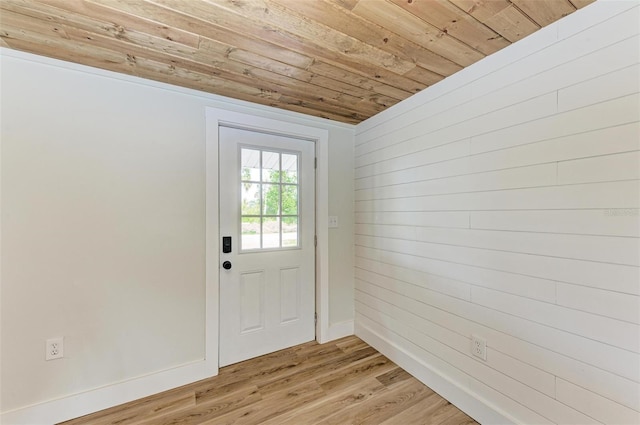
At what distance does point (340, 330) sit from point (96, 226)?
2.23 meters

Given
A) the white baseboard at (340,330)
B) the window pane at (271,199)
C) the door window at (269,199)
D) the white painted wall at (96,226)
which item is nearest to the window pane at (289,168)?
the door window at (269,199)

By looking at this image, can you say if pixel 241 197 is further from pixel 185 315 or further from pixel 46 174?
pixel 46 174

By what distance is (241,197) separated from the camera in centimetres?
223

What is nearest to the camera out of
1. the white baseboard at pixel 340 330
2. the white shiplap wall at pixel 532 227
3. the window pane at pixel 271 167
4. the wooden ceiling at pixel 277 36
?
the white shiplap wall at pixel 532 227

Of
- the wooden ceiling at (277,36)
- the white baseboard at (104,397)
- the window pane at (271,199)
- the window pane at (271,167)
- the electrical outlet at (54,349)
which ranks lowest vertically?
the white baseboard at (104,397)

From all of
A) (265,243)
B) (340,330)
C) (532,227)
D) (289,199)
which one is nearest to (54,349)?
(265,243)

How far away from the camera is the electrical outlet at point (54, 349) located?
1560 mm

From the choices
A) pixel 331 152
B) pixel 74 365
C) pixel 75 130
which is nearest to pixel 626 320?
pixel 331 152

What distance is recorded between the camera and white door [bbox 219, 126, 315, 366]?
85.0 inches

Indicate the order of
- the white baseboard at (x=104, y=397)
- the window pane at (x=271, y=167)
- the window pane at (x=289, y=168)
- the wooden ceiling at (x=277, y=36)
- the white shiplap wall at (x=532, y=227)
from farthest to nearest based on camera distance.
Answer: the window pane at (x=289, y=168)
the window pane at (x=271, y=167)
the white baseboard at (x=104, y=397)
the wooden ceiling at (x=277, y=36)
the white shiplap wall at (x=532, y=227)

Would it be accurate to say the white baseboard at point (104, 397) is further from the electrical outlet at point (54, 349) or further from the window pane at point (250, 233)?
the window pane at point (250, 233)

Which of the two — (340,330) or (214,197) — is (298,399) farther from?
(214,197)

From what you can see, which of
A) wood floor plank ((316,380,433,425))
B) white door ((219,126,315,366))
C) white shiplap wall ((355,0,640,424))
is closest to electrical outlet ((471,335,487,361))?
white shiplap wall ((355,0,640,424))

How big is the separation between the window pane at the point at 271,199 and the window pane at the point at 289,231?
0.13 m
